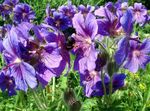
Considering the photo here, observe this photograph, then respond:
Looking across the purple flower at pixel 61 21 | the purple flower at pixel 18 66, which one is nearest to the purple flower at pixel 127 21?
the purple flower at pixel 18 66

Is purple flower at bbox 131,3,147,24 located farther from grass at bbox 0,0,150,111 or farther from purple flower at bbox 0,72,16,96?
purple flower at bbox 0,72,16,96

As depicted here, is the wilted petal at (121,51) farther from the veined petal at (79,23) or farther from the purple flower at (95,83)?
the purple flower at (95,83)

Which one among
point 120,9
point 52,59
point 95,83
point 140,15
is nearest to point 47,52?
point 52,59

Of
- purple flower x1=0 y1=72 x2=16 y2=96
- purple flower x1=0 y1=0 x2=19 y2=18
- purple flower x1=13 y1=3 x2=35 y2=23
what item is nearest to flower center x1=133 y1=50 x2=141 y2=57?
purple flower x1=0 y1=72 x2=16 y2=96

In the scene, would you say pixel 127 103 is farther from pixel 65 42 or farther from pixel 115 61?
pixel 65 42

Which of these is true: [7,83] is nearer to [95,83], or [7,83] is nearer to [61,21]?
[95,83]
